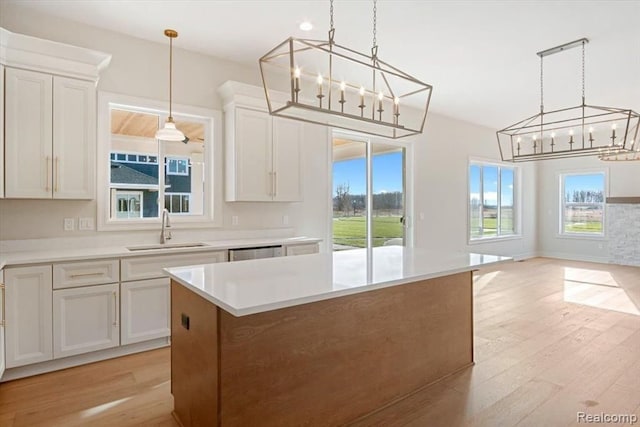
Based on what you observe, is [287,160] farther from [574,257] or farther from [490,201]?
[574,257]

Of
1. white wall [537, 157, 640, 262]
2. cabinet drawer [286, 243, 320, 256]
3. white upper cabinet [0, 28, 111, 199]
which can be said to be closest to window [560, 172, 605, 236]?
white wall [537, 157, 640, 262]

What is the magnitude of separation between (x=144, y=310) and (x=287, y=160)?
7.18 ft

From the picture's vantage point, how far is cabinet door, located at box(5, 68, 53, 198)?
9.25 ft

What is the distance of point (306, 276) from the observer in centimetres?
210

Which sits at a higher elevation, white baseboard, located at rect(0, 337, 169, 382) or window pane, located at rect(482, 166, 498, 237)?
window pane, located at rect(482, 166, 498, 237)

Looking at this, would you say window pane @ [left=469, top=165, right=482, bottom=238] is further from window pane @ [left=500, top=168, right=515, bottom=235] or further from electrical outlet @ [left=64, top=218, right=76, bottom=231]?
electrical outlet @ [left=64, top=218, right=76, bottom=231]

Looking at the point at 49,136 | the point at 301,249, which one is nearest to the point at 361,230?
the point at 301,249

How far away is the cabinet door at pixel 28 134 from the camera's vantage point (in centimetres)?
282

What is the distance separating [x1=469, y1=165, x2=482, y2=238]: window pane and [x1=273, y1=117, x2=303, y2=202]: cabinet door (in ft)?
14.9

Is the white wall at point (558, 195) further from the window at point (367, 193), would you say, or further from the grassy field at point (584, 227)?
the window at point (367, 193)

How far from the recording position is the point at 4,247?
3.04m

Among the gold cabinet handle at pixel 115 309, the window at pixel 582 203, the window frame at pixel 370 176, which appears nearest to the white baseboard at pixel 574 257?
the window at pixel 582 203

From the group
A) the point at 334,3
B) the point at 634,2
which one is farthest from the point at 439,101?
the point at 334,3

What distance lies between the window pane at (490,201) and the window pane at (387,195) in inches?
110
